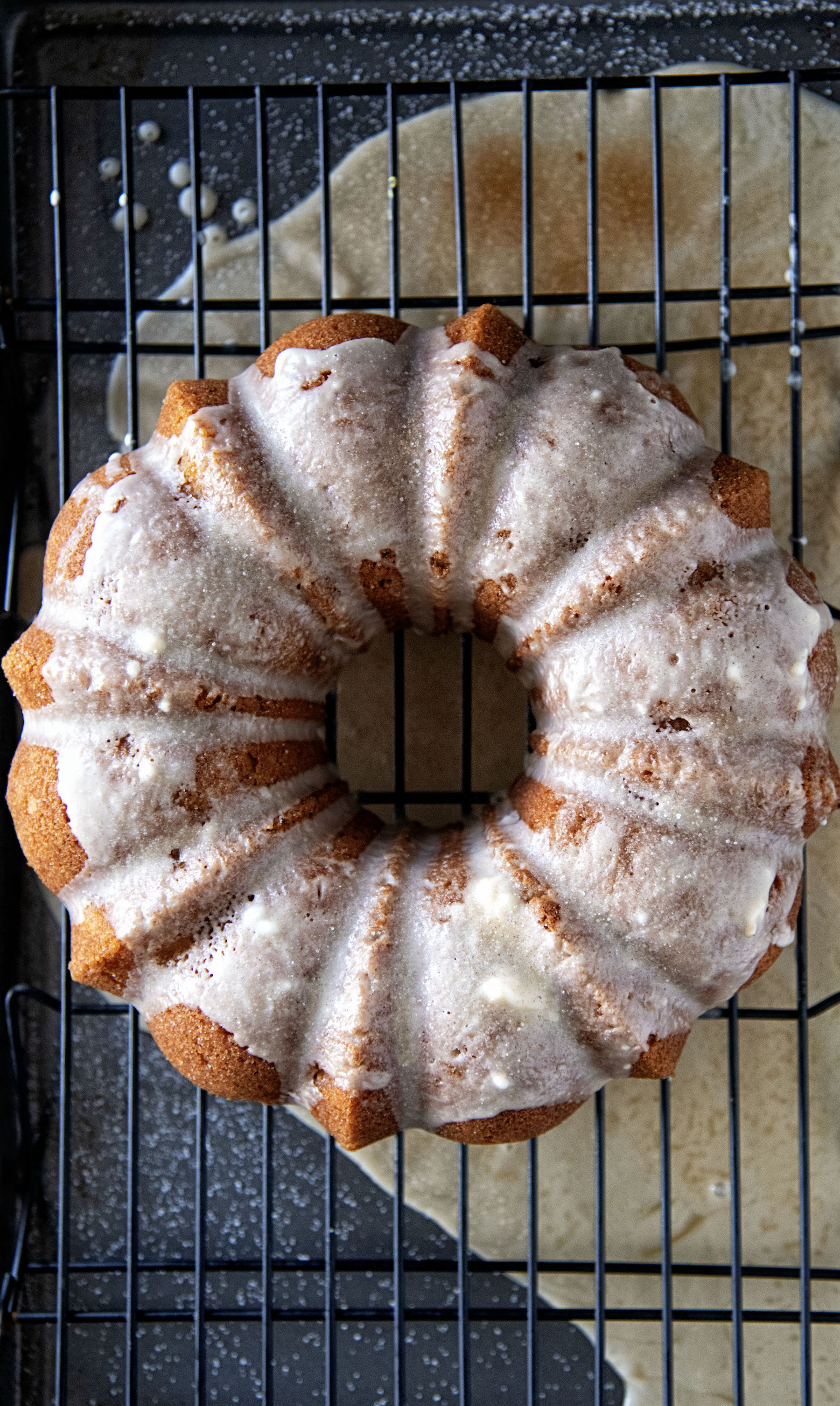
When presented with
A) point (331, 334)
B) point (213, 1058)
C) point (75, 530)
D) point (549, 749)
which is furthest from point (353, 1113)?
point (331, 334)

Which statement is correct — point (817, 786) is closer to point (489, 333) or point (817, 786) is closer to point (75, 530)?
point (489, 333)

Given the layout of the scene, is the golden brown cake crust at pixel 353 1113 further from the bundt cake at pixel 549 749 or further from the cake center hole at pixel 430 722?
the cake center hole at pixel 430 722

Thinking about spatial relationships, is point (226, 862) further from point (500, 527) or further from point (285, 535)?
point (500, 527)

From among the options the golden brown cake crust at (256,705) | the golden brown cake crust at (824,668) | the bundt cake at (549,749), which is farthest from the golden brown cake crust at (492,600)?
the golden brown cake crust at (824,668)

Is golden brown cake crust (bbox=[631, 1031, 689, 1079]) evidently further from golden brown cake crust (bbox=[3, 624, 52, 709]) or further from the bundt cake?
golden brown cake crust (bbox=[3, 624, 52, 709])

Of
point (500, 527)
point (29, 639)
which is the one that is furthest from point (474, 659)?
point (29, 639)
